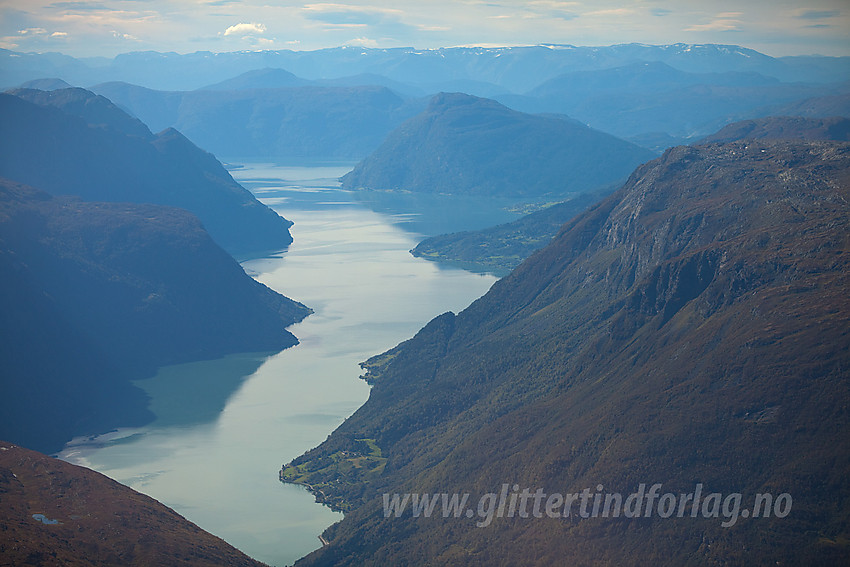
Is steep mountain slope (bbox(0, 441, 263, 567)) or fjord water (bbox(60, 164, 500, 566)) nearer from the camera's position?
steep mountain slope (bbox(0, 441, 263, 567))

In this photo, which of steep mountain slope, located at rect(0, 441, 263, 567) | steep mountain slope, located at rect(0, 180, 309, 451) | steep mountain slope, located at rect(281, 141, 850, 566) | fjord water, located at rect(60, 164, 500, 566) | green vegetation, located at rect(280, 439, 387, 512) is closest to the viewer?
steep mountain slope, located at rect(0, 441, 263, 567)

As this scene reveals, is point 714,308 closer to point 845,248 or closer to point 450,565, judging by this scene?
point 845,248

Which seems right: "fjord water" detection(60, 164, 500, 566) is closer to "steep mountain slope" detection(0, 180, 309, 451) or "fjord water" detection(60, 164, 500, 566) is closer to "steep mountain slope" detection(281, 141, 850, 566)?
"steep mountain slope" detection(281, 141, 850, 566)

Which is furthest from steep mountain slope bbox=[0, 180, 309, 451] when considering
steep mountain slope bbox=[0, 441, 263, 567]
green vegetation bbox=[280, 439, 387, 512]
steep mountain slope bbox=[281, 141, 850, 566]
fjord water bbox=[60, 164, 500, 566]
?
steep mountain slope bbox=[0, 441, 263, 567]

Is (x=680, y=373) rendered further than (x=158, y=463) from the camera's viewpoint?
No

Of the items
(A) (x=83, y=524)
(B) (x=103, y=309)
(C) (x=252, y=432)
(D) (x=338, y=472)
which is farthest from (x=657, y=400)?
(B) (x=103, y=309)

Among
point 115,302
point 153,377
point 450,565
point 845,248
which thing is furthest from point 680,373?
point 115,302

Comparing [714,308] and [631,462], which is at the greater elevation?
[714,308]
